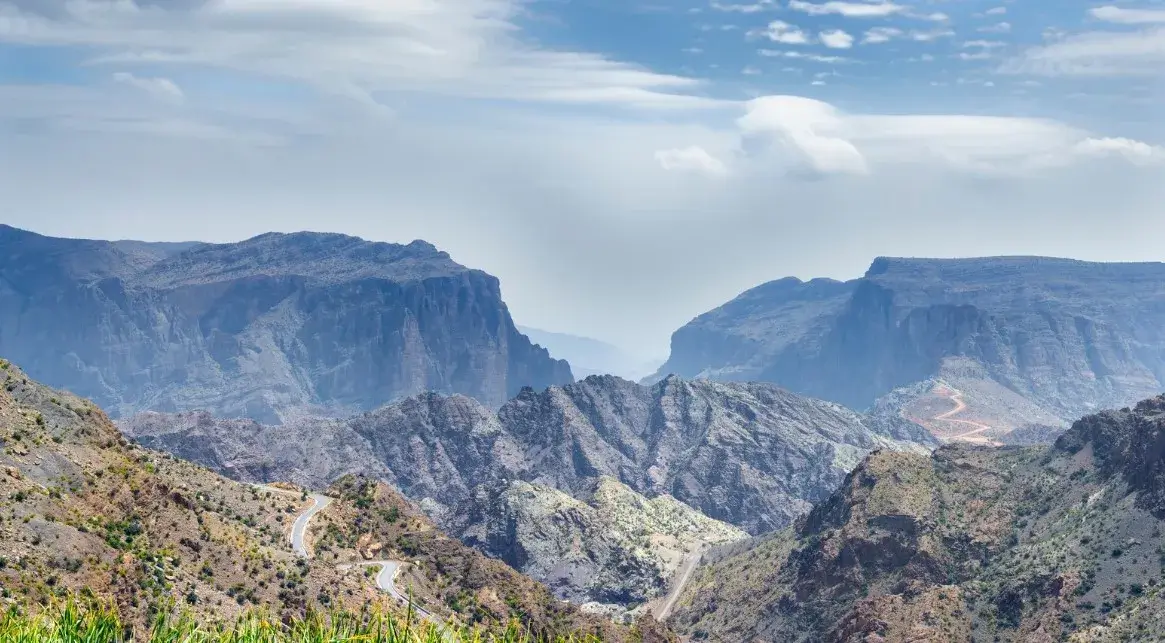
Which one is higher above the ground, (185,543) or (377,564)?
(185,543)

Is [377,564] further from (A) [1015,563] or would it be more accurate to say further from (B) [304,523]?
(A) [1015,563]

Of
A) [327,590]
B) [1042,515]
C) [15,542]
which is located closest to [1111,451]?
[1042,515]

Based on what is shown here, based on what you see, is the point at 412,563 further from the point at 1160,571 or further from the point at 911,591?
the point at 1160,571

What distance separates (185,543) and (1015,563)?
103327 millimetres

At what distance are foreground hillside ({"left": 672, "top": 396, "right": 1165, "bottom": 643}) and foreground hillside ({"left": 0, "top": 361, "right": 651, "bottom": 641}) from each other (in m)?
40.7

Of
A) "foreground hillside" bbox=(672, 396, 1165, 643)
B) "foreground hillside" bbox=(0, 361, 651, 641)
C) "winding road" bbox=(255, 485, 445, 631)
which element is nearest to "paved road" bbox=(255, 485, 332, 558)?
"winding road" bbox=(255, 485, 445, 631)

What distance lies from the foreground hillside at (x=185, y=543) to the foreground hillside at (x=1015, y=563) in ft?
133

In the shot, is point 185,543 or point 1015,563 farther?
point 1015,563

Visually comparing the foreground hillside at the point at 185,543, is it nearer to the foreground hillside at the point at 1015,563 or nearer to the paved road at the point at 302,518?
the paved road at the point at 302,518

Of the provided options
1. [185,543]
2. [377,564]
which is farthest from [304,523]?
[185,543]

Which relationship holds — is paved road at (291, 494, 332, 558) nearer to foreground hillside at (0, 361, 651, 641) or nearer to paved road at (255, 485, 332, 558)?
paved road at (255, 485, 332, 558)

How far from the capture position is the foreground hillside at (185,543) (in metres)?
103

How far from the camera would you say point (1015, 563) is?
6850 inches

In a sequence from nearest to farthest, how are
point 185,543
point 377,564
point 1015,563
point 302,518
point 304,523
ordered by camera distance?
point 185,543, point 377,564, point 304,523, point 302,518, point 1015,563
